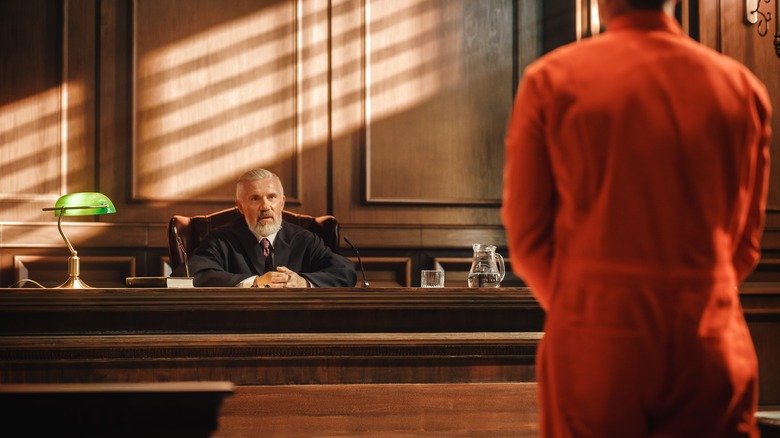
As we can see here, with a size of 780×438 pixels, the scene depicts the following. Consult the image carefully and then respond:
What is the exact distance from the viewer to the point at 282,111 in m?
4.73

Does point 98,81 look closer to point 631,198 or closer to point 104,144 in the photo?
point 104,144

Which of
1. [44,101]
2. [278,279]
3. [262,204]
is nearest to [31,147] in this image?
[44,101]

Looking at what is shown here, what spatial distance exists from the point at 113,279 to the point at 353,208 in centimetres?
131

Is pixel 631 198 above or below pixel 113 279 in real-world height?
above

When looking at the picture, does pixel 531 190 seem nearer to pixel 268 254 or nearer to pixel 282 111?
pixel 268 254

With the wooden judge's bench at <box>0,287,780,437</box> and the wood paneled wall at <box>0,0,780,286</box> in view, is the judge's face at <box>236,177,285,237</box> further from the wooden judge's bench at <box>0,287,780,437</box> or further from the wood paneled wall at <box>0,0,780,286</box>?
the wooden judge's bench at <box>0,287,780,437</box>

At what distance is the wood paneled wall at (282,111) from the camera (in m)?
4.54

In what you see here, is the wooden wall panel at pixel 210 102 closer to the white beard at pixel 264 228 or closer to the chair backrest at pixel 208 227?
the chair backrest at pixel 208 227

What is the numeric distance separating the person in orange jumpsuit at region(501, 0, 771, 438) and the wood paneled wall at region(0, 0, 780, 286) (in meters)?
3.52

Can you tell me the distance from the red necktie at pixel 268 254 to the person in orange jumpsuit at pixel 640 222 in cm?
278

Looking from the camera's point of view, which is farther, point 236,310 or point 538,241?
point 236,310

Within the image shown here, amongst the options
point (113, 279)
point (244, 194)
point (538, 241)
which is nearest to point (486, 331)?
point (538, 241)

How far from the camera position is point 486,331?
2.45 meters

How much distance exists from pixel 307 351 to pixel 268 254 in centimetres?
167
